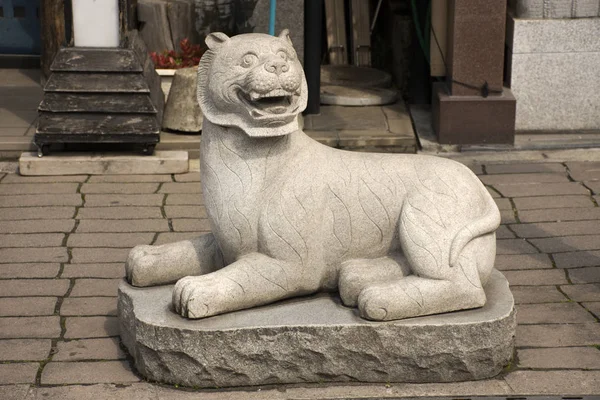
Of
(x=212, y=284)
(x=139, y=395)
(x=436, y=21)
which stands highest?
(x=436, y=21)

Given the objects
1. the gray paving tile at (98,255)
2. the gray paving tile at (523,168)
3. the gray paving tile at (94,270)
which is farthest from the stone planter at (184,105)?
the gray paving tile at (94,270)

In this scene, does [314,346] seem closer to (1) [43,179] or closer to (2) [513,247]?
(2) [513,247]

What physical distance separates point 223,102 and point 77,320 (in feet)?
4.83

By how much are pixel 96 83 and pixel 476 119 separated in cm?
281

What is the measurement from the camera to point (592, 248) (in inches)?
251

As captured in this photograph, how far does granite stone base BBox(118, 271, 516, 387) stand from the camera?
465 cm

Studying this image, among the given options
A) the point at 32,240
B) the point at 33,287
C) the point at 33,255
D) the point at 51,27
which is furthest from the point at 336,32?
the point at 33,287

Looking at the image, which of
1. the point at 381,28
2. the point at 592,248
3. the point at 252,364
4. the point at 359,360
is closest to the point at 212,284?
the point at 252,364

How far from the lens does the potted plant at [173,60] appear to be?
8977 mm

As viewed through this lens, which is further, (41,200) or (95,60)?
(95,60)

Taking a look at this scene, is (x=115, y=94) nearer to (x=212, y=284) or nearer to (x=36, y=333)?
(x=36, y=333)

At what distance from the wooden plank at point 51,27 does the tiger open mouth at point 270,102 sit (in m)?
4.94

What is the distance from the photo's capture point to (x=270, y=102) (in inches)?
187

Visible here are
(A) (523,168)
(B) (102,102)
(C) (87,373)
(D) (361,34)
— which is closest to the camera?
(C) (87,373)
